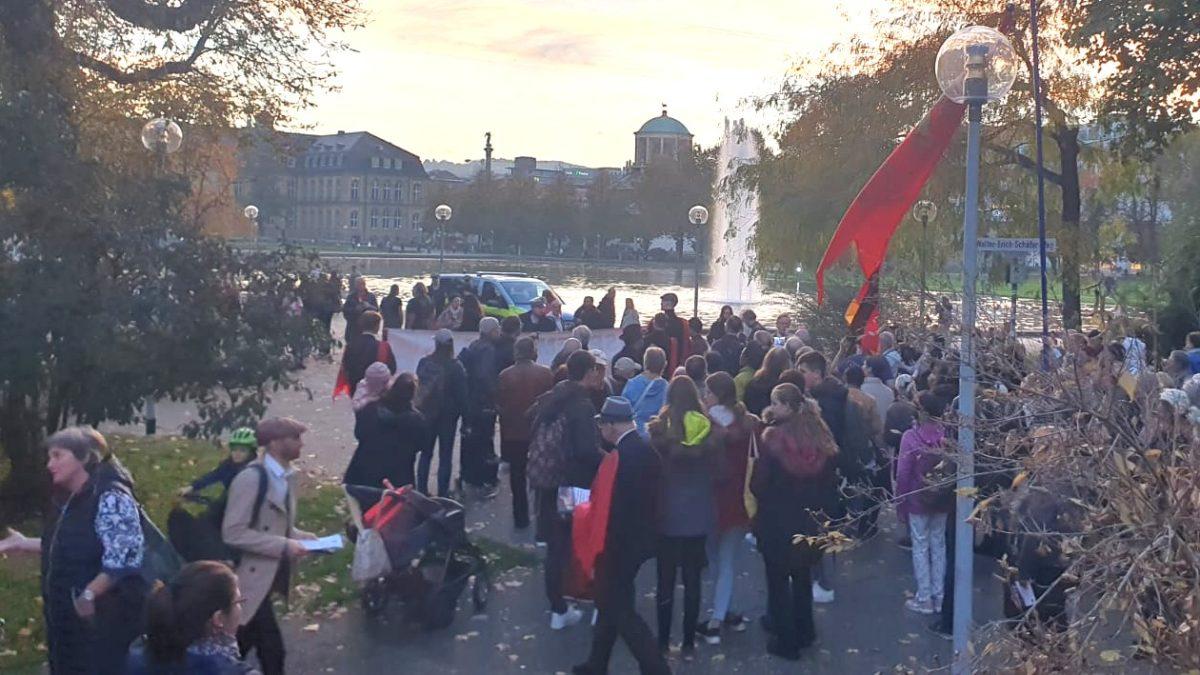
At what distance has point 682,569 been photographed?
8258 millimetres

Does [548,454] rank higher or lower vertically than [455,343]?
lower

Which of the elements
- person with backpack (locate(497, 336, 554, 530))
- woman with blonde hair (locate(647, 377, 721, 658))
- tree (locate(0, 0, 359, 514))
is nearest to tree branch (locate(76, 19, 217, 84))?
tree (locate(0, 0, 359, 514))

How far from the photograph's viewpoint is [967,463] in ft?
18.3

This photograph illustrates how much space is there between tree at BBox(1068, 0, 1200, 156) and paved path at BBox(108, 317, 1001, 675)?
8.44 meters

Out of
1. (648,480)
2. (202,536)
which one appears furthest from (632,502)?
(202,536)

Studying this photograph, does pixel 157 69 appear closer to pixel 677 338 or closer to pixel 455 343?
pixel 455 343

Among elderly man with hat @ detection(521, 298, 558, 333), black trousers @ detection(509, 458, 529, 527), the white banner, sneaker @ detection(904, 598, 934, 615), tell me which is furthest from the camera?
elderly man with hat @ detection(521, 298, 558, 333)

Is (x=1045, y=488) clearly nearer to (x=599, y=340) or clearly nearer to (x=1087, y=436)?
(x=1087, y=436)

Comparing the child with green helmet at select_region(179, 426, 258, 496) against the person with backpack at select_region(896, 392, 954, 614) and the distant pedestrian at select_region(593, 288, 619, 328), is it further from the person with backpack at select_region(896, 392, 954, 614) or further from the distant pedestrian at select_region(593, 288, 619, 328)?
the distant pedestrian at select_region(593, 288, 619, 328)

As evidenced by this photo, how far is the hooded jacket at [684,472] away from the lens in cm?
800

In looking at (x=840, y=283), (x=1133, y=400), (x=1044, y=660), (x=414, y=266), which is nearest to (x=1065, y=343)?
(x=1133, y=400)

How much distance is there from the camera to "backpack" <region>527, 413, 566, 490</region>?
889cm

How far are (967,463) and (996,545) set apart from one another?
6.07 m

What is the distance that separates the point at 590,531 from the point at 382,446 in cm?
206
